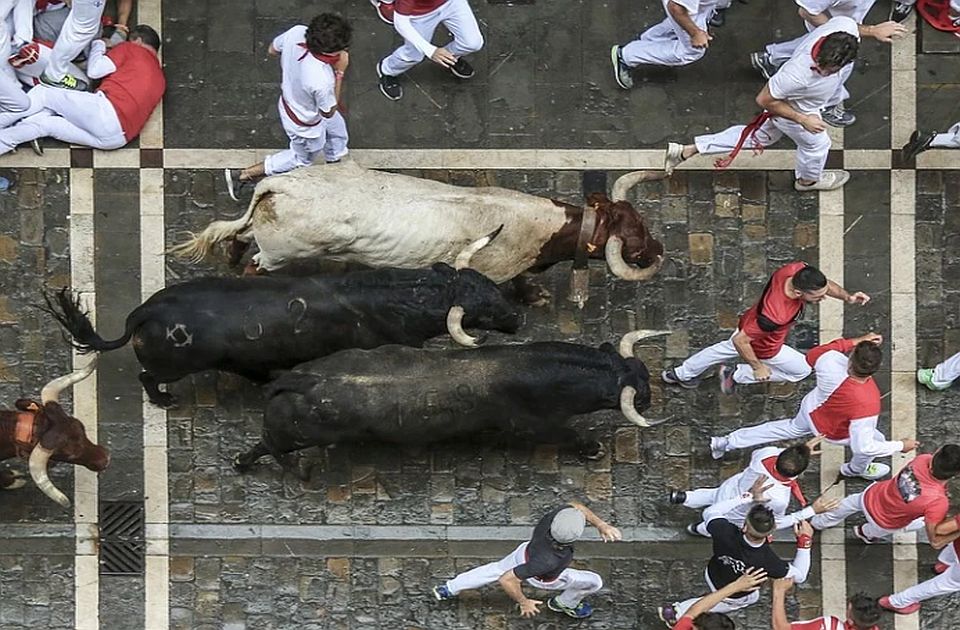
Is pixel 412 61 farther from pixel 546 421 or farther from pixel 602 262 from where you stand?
pixel 546 421

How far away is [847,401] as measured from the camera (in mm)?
10734

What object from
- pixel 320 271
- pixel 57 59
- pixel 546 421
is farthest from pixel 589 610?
pixel 57 59

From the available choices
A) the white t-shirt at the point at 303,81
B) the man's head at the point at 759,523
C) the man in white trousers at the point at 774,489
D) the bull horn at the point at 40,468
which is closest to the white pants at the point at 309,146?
the white t-shirt at the point at 303,81

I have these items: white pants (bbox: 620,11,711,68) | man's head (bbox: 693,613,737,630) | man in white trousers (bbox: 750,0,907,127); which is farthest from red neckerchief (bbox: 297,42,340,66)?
man's head (bbox: 693,613,737,630)

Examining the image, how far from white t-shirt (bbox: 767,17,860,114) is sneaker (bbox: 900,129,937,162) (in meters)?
1.84

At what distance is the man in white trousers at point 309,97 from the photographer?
10.6m

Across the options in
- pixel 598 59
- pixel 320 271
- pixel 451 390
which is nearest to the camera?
pixel 451 390

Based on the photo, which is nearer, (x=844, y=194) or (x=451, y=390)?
(x=451, y=390)

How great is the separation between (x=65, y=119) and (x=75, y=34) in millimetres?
822

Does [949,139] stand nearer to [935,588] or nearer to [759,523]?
[935,588]

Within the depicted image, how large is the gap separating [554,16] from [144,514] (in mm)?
6361

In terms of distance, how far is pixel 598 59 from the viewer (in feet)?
42.4

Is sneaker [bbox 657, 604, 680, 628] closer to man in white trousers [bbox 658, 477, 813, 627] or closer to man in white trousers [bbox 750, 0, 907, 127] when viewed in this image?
man in white trousers [bbox 658, 477, 813, 627]

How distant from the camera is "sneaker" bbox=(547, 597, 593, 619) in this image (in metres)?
12.1
